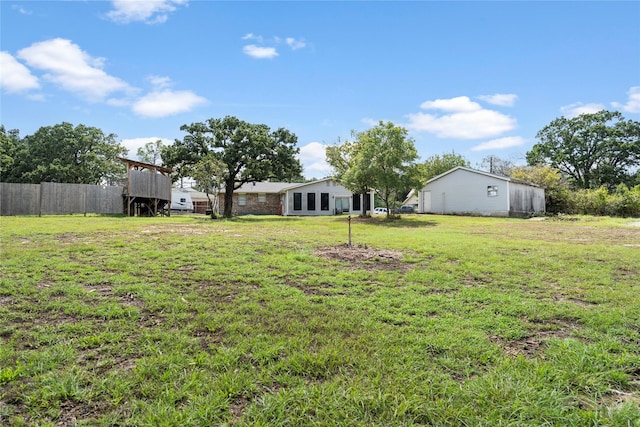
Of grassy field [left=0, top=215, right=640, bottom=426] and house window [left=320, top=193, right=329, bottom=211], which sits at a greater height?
house window [left=320, top=193, right=329, bottom=211]

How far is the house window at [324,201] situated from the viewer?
1235 inches

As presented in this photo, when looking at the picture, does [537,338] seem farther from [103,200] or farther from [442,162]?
[442,162]

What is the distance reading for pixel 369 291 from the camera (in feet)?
14.9

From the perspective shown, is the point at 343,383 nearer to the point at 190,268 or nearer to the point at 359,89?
the point at 190,268

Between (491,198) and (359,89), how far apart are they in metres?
16.7

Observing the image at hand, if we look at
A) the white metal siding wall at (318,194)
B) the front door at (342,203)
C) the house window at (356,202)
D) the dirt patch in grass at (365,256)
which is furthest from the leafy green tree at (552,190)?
the dirt patch in grass at (365,256)

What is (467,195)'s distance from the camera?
89.1ft

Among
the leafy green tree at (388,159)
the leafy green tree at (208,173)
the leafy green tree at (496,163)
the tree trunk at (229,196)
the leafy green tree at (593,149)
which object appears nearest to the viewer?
the leafy green tree at (388,159)

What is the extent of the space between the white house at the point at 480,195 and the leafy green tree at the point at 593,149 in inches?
763

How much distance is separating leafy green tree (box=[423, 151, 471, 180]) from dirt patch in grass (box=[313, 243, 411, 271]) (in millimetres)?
37358

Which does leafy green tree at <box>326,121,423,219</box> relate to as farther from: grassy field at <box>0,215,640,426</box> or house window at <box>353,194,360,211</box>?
grassy field at <box>0,215,640,426</box>

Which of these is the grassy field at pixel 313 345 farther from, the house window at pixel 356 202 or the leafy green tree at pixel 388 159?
the house window at pixel 356 202

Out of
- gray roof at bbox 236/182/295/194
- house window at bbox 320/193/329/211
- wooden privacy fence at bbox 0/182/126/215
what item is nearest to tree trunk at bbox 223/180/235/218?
wooden privacy fence at bbox 0/182/126/215

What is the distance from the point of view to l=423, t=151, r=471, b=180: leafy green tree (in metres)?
43.3
